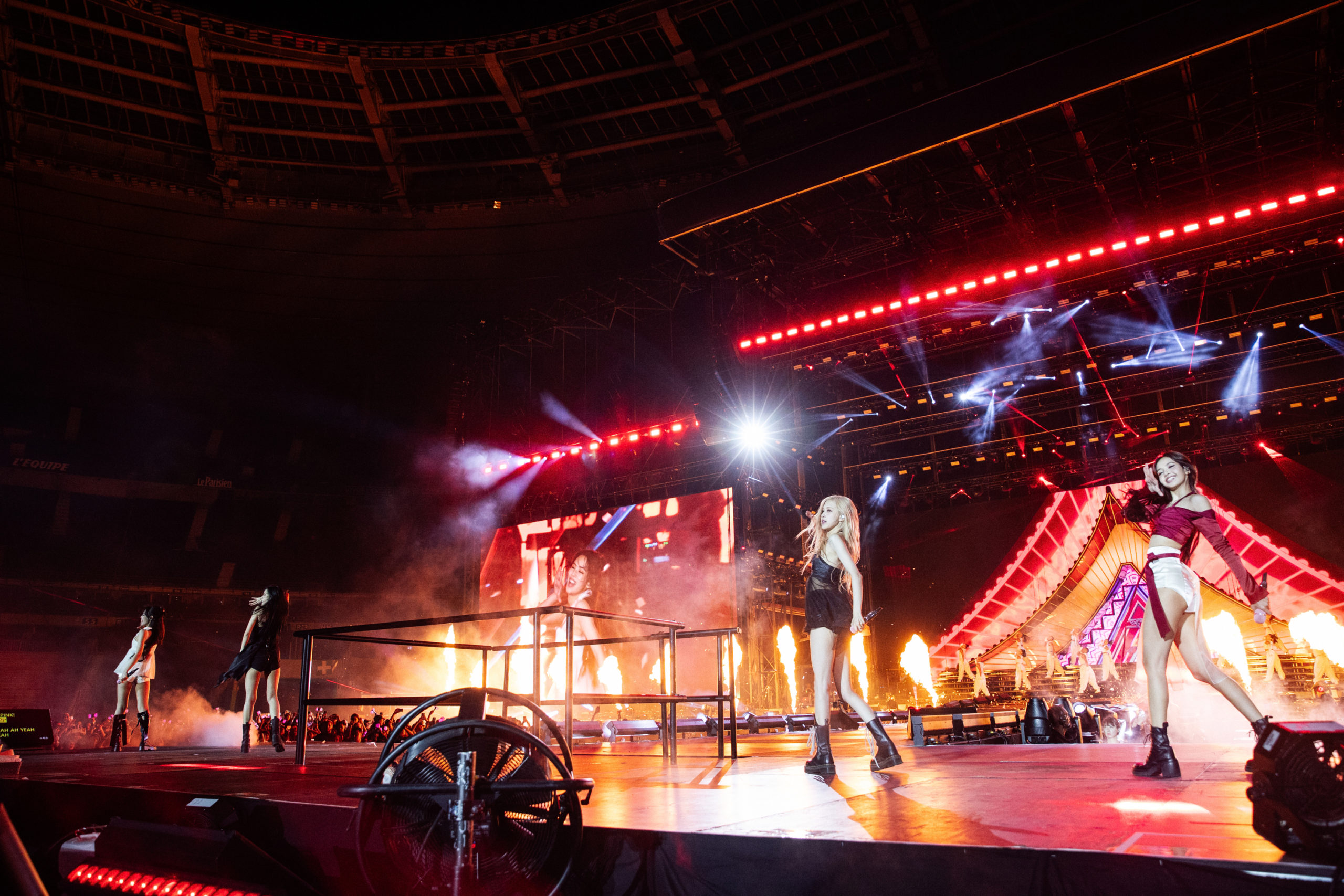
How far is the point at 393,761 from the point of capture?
2.13 m

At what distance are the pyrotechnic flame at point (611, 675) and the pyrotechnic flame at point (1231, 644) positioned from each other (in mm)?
9711

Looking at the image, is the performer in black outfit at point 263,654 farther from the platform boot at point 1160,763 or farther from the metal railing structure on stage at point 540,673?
the platform boot at point 1160,763

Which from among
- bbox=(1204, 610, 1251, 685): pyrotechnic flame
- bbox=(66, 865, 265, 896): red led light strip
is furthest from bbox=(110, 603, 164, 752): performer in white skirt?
bbox=(1204, 610, 1251, 685): pyrotechnic flame

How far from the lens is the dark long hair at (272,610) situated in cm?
701

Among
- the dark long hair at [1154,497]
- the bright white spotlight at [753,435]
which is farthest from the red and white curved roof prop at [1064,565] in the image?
the dark long hair at [1154,497]

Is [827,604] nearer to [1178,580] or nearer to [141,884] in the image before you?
[1178,580]

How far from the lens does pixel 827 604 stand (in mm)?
3938

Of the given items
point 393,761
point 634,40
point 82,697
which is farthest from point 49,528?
point 393,761

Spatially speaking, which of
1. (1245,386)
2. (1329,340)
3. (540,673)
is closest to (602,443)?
(1245,386)

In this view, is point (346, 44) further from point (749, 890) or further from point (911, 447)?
point (749, 890)

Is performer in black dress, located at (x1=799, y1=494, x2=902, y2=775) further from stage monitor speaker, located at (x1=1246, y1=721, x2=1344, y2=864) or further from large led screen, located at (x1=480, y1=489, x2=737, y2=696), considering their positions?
large led screen, located at (x1=480, y1=489, x2=737, y2=696)

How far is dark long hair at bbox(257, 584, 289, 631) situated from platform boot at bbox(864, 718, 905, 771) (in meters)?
5.47

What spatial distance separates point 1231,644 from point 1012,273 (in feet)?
22.9

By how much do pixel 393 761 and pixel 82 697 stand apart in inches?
749
